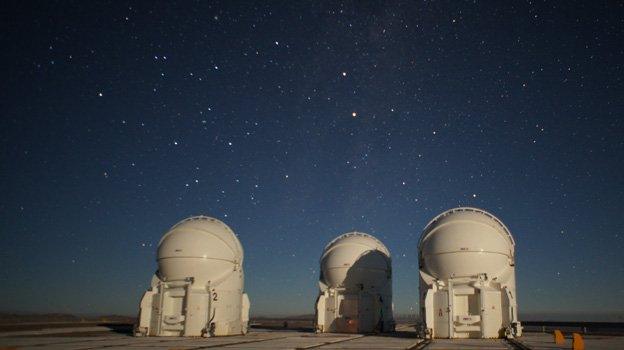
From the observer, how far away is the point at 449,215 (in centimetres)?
2250

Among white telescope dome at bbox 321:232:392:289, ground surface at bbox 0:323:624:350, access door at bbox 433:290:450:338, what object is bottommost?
ground surface at bbox 0:323:624:350

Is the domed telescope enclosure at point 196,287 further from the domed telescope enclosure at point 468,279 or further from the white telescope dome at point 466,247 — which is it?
the white telescope dome at point 466,247

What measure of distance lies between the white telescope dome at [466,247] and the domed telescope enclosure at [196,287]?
970cm

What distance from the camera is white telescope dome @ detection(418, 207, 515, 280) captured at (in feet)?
66.2

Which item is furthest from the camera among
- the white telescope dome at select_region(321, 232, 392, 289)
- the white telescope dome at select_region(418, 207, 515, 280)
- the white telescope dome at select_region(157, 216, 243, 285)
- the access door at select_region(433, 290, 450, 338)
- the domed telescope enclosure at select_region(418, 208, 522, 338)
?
the white telescope dome at select_region(321, 232, 392, 289)

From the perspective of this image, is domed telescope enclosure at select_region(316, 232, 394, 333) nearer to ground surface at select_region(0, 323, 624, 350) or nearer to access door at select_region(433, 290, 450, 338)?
access door at select_region(433, 290, 450, 338)

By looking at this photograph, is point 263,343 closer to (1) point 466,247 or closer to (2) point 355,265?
(1) point 466,247

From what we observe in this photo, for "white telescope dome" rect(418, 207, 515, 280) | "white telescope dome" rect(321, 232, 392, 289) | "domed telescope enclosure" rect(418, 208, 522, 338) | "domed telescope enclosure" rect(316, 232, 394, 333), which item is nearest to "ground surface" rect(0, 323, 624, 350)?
"domed telescope enclosure" rect(418, 208, 522, 338)

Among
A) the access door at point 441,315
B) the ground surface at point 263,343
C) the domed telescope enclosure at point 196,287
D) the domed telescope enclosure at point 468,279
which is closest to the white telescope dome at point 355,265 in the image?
the domed telescope enclosure at point 468,279

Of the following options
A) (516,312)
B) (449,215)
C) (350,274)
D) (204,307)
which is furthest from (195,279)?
(516,312)

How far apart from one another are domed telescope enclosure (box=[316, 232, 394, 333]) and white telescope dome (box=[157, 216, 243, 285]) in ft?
20.1

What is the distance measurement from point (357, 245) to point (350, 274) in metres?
1.96

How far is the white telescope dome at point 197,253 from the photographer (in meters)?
21.9

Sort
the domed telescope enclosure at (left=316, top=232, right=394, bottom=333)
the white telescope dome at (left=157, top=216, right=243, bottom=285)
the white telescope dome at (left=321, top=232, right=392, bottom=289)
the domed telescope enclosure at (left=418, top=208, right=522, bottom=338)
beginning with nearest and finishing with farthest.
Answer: the domed telescope enclosure at (left=418, top=208, right=522, bottom=338)
the white telescope dome at (left=157, top=216, right=243, bottom=285)
the domed telescope enclosure at (left=316, top=232, right=394, bottom=333)
the white telescope dome at (left=321, top=232, right=392, bottom=289)
